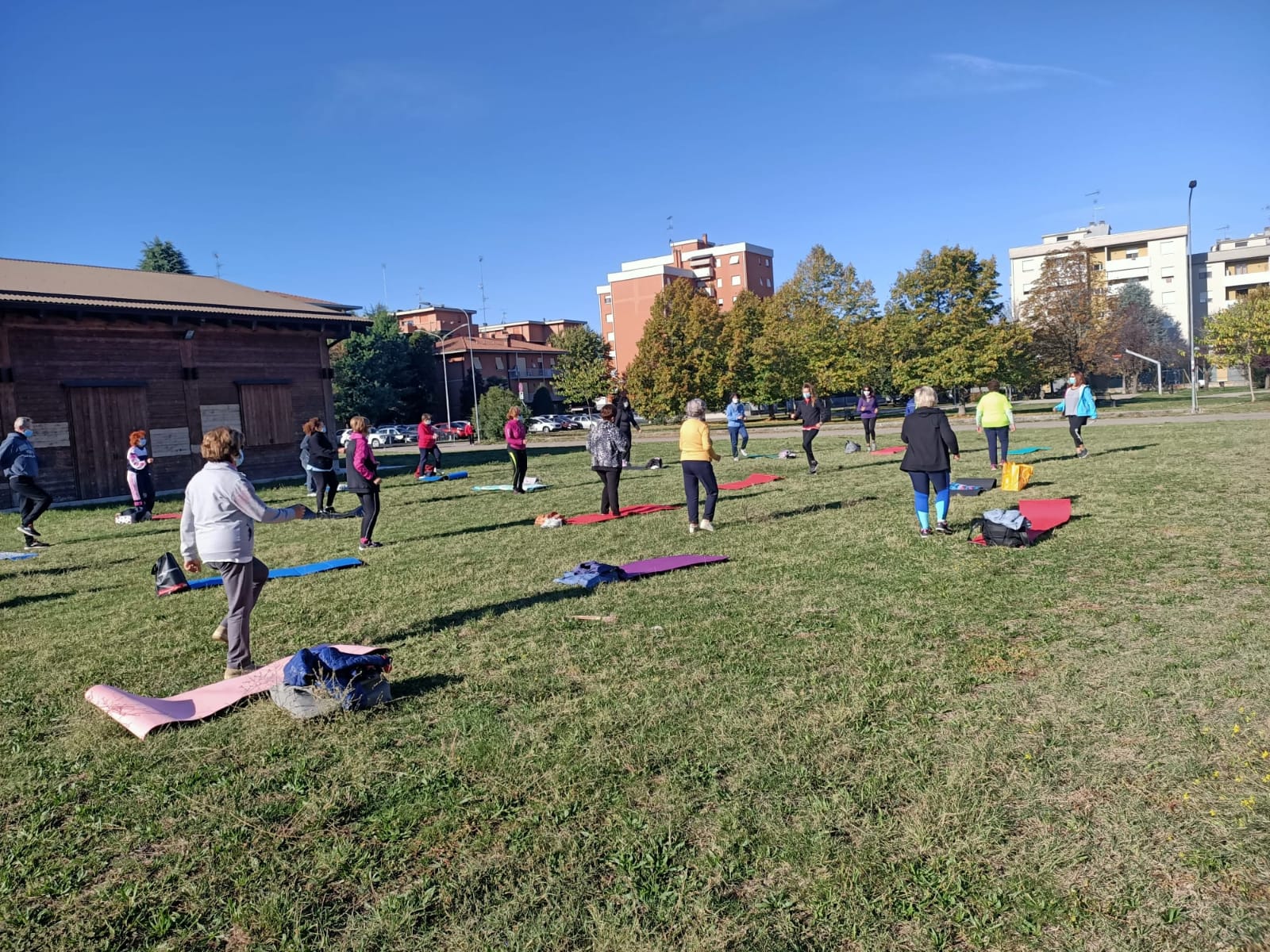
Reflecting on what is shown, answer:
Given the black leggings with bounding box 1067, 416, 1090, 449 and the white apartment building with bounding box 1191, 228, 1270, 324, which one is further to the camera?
the white apartment building with bounding box 1191, 228, 1270, 324

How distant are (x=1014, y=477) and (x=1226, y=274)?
312 feet

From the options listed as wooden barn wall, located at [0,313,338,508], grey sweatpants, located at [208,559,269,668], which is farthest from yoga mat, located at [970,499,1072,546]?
wooden barn wall, located at [0,313,338,508]

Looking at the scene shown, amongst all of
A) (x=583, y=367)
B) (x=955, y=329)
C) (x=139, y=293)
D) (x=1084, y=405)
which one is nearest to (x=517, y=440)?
(x=1084, y=405)

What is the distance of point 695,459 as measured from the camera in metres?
11.5

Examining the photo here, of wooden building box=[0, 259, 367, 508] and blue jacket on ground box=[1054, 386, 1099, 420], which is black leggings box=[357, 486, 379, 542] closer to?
wooden building box=[0, 259, 367, 508]

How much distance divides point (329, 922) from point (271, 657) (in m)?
3.86

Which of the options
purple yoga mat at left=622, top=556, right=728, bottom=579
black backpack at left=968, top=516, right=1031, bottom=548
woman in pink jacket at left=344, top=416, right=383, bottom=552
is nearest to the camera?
purple yoga mat at left=622, top=556, right=728, bottom=579

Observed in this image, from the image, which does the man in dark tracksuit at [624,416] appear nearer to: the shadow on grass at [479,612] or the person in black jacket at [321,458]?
the person in black jacket at [321,458]

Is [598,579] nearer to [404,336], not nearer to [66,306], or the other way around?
[66,306]

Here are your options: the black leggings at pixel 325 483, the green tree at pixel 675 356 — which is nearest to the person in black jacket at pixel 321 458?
the black leggings at pixel 325 483

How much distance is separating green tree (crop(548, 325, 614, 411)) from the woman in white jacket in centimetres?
5961

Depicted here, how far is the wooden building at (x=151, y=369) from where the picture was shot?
67.3 ft

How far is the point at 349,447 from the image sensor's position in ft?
39.3

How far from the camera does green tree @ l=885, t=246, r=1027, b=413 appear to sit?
42.8 metres
